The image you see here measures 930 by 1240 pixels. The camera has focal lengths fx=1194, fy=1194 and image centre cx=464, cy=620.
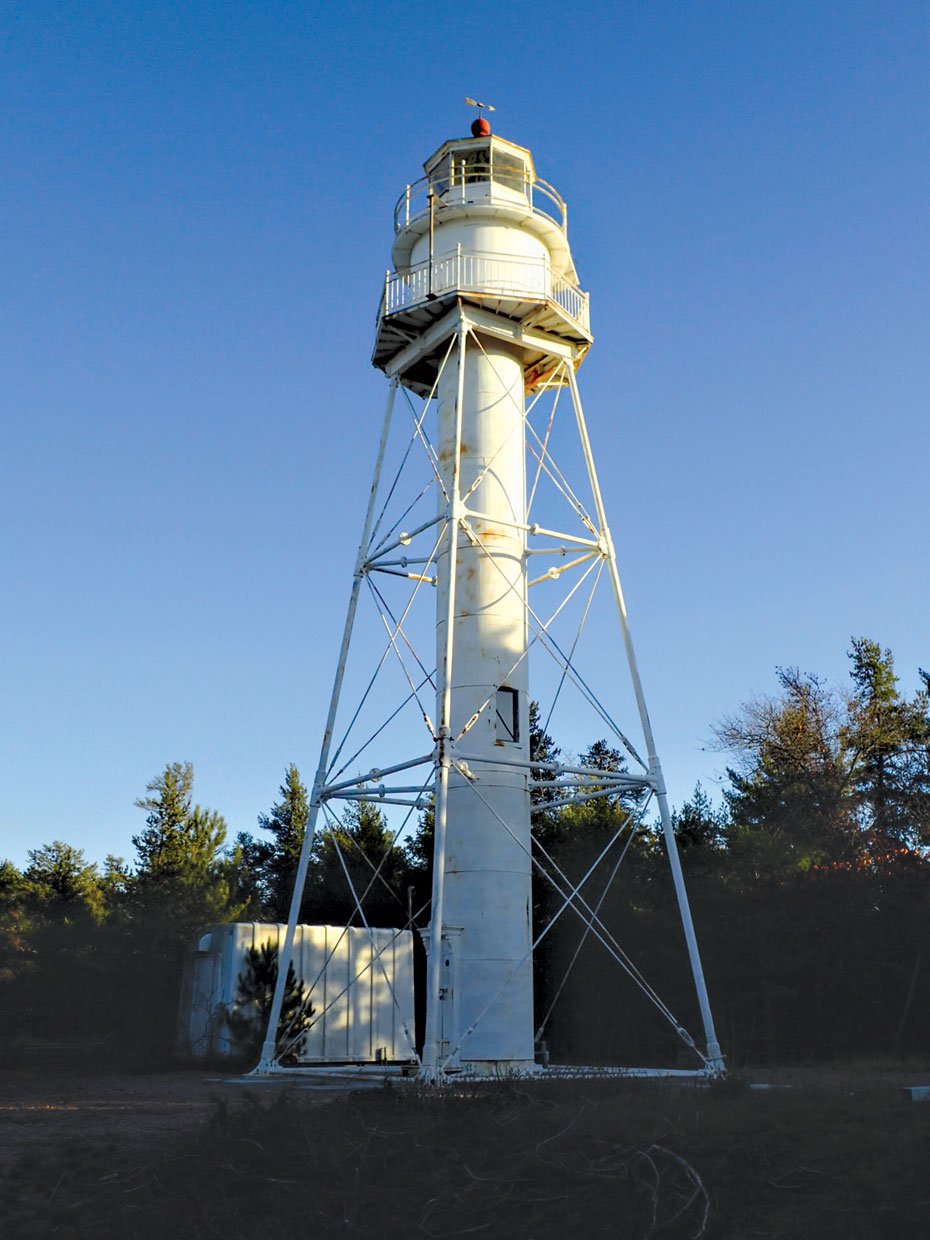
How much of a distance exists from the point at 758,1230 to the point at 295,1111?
5.38m

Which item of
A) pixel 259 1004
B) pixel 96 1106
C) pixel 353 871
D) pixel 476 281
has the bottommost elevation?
pixel 96 1106

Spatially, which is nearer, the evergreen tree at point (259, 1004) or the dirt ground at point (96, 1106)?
the dirt ground at point (96, 1106)

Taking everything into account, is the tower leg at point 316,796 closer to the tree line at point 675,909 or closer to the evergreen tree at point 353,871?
the tree line at point 675,909

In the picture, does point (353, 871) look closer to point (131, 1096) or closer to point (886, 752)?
point (886, 752)

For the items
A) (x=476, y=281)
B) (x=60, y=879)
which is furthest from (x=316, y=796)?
(x=60, y=879)

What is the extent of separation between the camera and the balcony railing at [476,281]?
19.5 m

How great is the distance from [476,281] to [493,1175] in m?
14.7

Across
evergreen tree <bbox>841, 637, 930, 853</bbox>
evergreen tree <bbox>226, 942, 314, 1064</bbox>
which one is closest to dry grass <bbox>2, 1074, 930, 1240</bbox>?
evergreen tree <bbox>226, 942, 314, 1064</bbox>

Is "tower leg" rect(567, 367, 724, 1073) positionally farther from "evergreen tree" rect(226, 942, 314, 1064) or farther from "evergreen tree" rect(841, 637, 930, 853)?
"evergreen tree" rect(841, 637, 930, 853)

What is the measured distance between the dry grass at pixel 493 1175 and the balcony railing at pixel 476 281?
12.8m

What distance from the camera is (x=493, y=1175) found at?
27.7ft

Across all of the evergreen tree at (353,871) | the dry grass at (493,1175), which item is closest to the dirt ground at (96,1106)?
the dry grass at (493,1175)

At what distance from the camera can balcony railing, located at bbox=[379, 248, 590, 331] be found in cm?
1948

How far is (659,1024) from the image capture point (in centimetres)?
2667
